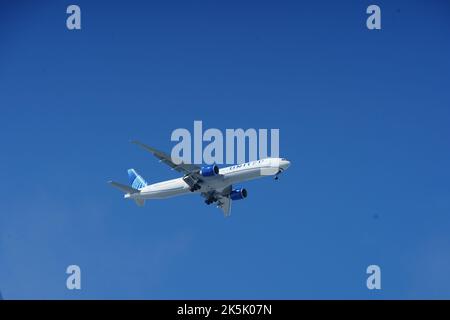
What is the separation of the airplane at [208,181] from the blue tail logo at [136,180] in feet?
5.07

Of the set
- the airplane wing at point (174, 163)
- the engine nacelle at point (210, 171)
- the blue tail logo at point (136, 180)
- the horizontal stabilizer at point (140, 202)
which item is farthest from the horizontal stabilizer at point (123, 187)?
the engine nacelle at point (210, 171)

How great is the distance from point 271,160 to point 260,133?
30.5 feet

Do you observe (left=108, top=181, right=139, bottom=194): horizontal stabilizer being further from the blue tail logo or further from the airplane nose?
the airplane nose

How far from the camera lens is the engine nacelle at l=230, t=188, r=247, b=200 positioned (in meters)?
98.1

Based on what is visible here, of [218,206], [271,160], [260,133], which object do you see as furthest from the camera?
[218,206]

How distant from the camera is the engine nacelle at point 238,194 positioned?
322ft

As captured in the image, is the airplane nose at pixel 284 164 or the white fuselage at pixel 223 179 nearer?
Answer: the white fuselage at pixel 223 179

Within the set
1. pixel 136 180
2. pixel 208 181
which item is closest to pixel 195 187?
pixel 208 181

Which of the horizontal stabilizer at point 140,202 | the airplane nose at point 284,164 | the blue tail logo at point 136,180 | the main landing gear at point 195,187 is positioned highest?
the blue tail logo at point 136,180

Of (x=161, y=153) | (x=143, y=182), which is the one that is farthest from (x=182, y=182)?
(x=143, y=182)

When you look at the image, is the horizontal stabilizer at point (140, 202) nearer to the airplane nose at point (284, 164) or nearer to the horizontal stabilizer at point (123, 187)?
the horizontal stabilizer at point (123, 187)

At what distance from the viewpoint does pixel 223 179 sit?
89.0 metres

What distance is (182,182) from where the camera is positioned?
3659 inches
